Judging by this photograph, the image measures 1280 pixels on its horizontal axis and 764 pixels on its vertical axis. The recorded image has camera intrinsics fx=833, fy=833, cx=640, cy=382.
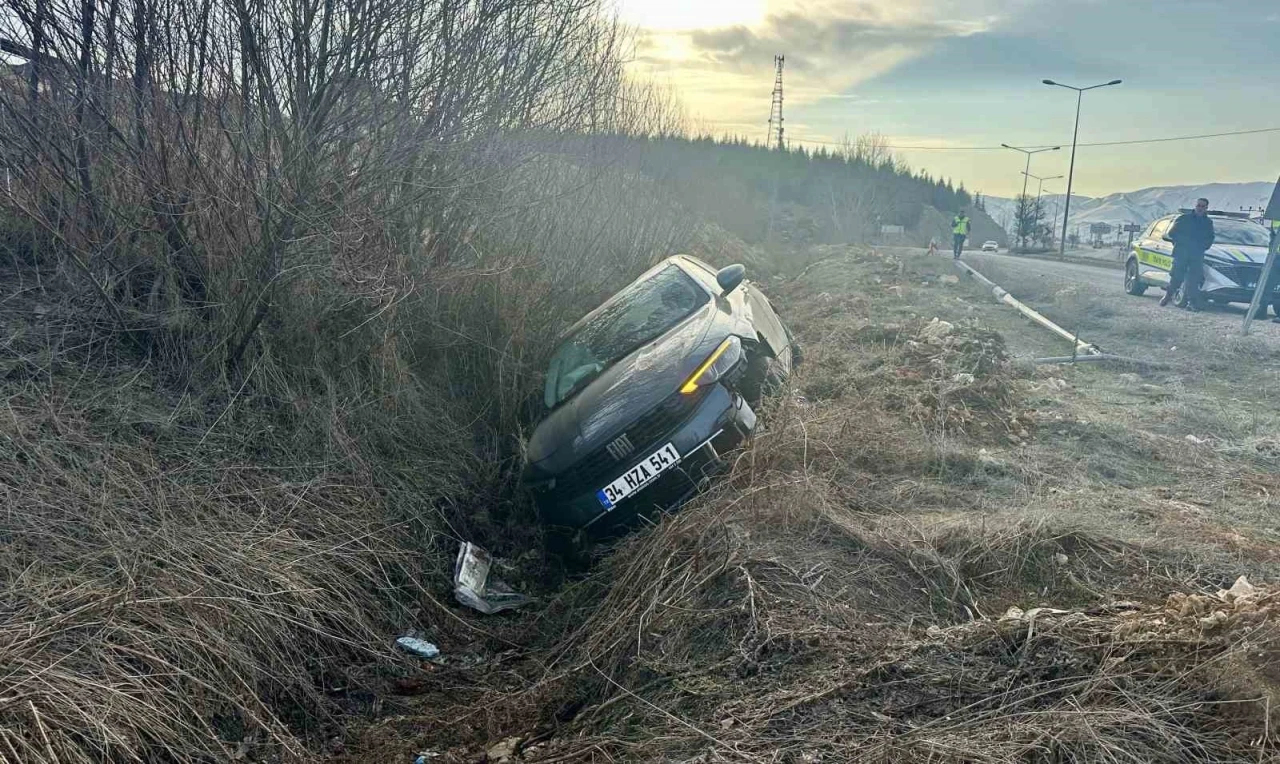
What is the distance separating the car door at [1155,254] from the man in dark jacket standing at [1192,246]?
0.20 metres

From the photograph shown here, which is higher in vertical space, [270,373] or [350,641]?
[270,373]

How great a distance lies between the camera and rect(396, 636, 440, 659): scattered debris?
438 cm

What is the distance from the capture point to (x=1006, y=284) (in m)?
18.3

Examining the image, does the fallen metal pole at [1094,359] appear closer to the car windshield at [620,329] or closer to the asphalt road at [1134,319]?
the asphalt road at [1134,319]

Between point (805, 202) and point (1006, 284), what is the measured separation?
4715 cm

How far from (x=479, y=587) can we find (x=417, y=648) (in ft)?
2.59

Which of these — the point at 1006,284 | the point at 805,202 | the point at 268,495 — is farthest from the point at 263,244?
the point at 805,202

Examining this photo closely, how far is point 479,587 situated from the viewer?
5.15 metres

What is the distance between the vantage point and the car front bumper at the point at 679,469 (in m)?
4.99

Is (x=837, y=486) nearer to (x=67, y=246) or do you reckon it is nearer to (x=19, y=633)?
(x=19, y=633)

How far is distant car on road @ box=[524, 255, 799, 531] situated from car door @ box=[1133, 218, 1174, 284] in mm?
11140

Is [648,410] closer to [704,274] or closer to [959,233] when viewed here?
[704,274]

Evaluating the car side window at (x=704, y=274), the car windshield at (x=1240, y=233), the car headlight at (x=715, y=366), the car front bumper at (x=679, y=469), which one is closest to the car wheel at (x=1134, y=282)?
the car windshield at (x=1240, y=233)

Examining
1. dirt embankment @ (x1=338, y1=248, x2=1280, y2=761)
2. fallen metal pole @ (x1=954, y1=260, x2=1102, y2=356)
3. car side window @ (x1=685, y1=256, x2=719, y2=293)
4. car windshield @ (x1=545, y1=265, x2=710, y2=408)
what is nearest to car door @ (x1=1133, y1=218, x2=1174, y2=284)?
fallen metal pole @ (x1=954, y1=260, x2=1102, y2=356)
